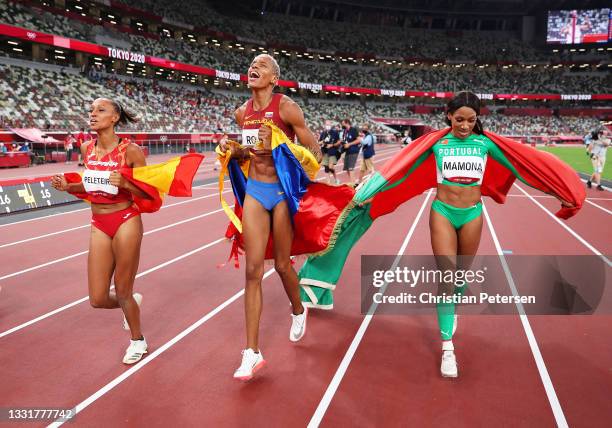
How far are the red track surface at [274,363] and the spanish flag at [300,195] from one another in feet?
3.08

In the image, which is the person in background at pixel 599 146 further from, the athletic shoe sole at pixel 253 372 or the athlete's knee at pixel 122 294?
the athlete's knee at pixel 122 294

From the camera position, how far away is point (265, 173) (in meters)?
3.72

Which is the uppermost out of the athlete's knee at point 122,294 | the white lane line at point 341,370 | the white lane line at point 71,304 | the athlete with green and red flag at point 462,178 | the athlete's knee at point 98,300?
the athlete with green and red flag at point 462,178

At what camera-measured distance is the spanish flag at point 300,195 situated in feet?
12.1

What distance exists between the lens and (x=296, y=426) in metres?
2.90

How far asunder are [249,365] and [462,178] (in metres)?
2.32

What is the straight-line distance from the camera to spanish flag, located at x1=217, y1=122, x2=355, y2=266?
3.70m

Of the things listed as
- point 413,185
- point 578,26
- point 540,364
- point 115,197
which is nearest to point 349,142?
point 413,185

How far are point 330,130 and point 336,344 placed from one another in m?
11.4

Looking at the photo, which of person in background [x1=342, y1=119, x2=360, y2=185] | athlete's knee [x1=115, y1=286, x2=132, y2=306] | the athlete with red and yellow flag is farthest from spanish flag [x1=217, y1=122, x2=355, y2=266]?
person in background [x1=342, y1=119, x2=360, y2=185]

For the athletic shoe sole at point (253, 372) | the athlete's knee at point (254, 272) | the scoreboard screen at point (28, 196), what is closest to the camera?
the athletic shoe sole at point (253, 372)

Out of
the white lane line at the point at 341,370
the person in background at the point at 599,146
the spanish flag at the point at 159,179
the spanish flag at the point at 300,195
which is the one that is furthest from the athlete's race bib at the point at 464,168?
the person in background at the point at 599,146

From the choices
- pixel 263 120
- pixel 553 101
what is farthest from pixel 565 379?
pixel 553 101

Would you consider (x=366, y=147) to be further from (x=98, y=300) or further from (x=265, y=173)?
(x=98, y=300)
